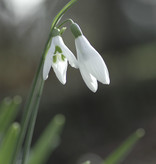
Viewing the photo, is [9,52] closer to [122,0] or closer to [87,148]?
[87,148]

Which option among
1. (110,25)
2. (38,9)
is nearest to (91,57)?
(38,9)

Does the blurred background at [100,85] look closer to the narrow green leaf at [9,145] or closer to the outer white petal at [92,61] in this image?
the narrow green leaf at [9,145]

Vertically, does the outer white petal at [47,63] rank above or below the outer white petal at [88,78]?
above

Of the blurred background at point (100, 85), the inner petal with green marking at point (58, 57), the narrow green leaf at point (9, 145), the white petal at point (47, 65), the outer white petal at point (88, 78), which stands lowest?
the blurred background at point (100, 85)

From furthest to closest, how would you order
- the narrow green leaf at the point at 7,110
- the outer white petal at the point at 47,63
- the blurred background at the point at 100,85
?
1. the blurred background at the point at 100,85
2. the narrow green leaf at the point at 7,110
3. the outer white petal at the point at 47,63

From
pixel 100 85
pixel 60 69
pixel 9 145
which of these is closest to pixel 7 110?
pixel 9 145

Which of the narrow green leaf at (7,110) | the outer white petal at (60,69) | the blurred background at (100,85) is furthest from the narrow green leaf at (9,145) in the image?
the blurred background at (100,85)

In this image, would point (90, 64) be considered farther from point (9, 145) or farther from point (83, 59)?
point (9, 145)
